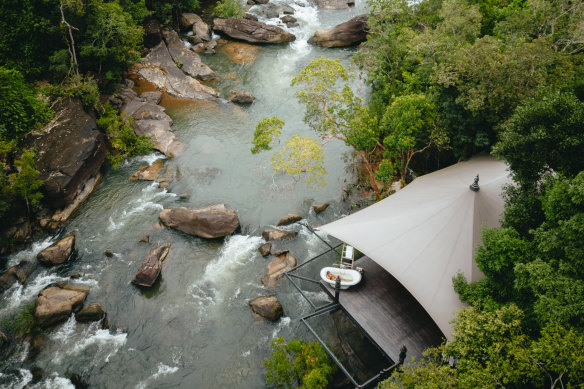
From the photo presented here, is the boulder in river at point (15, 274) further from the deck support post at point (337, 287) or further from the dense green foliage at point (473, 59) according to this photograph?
the dense green foliage at point (473, 59)

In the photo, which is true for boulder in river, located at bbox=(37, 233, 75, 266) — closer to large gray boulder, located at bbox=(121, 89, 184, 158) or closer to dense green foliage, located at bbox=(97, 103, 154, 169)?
dense green foliage, located at bbox=(97, 103, 154, 169)

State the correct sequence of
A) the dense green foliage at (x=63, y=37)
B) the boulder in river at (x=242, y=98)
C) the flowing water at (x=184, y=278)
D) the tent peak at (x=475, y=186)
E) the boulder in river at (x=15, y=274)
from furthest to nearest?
the boulder in river at (x=242, y=98), the dense green foliage at (x=63, y=37), the boulder in river at (x=15, y=274), the flowing water at (x=184, y=278), the tent peak at (x=475, y=186)

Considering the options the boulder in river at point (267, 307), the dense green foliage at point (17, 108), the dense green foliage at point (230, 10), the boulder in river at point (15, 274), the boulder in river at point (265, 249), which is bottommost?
the boulder in river at point (15, 274)

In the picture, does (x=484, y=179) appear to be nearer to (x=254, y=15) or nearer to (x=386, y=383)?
(x=386, y=383)

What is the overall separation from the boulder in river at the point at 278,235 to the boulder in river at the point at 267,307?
3574 millimetres

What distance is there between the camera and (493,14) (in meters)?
22.5

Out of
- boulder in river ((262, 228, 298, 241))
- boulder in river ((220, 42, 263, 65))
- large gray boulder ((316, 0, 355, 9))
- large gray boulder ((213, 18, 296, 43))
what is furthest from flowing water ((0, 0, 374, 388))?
large gray boulder ((316, 0, 355, 9))

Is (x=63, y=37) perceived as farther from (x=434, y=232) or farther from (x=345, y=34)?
(x=434, y=232)

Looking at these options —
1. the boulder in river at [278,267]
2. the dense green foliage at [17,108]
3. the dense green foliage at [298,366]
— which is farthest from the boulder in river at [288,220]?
the dense green foliage at [17,108]

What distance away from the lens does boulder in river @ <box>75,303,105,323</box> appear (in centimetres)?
1477

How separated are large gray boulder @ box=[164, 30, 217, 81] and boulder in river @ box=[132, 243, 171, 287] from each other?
59.7 ft

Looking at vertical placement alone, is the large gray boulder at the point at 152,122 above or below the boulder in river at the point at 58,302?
above

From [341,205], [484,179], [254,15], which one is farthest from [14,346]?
[254,15]

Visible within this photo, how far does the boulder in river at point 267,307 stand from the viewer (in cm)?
1473
